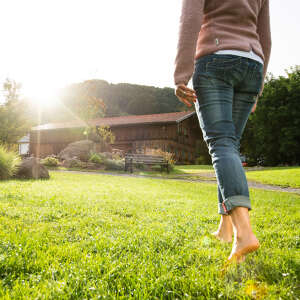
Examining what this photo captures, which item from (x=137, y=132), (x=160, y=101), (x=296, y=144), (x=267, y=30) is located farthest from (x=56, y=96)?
(x=267, y=30)

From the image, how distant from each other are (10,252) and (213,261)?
1.31 meters

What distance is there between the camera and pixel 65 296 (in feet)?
4.30

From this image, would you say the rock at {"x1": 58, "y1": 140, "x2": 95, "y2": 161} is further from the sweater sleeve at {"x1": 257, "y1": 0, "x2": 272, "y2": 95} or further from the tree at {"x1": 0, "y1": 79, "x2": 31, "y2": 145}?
the sweater sleeve at {"x1": 257, "y1": 0, "x2": 272, "y2": 95}

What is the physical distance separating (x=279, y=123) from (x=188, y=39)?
30.9m

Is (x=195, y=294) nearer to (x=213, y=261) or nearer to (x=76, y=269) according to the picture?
(x=213, y=261)

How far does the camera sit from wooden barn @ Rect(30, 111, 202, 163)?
98.6ft

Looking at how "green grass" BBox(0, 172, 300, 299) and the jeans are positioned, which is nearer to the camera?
"green grass" BBox(0, 172, 300, 299)

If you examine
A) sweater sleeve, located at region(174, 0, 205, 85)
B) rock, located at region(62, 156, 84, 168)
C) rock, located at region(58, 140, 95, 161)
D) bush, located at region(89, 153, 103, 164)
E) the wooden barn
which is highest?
the wooden barn

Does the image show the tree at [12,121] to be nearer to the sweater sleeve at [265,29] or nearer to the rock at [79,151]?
the rock at [79,151]

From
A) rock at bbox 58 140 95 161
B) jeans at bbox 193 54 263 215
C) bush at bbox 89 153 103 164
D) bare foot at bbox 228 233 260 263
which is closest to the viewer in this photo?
bare foot at bbox 228 233 260 263

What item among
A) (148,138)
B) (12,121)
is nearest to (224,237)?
(12,121)

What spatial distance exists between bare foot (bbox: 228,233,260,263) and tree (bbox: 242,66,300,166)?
29.1 meters

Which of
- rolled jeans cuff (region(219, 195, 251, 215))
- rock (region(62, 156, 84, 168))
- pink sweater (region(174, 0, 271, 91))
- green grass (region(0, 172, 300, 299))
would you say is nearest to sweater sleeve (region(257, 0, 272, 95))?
pink sweater (region(174, 0, 271, 91))

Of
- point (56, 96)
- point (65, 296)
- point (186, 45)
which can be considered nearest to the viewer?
point (65, 296)
